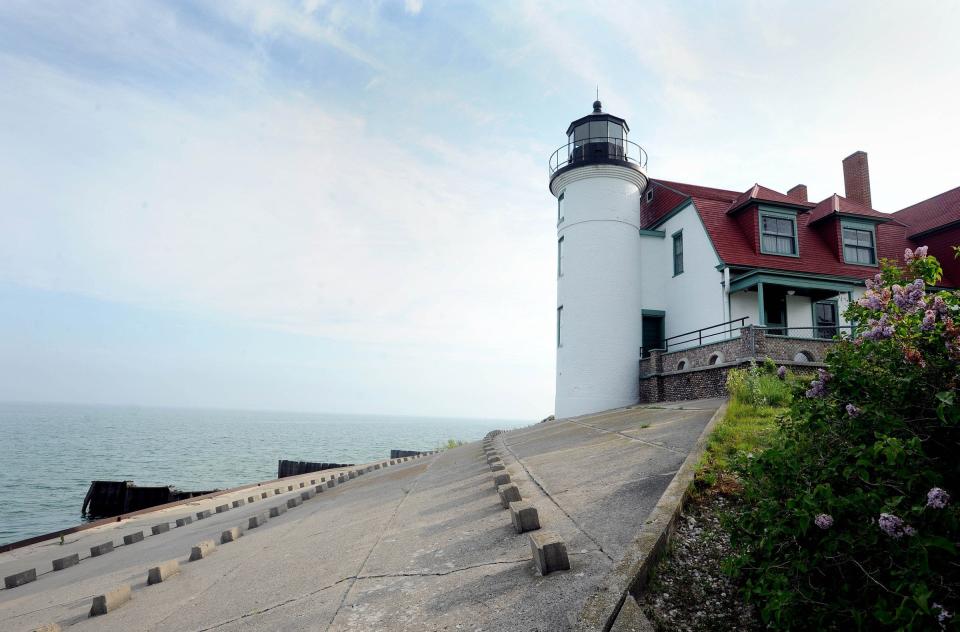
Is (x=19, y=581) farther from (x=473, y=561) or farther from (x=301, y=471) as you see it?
(x=301, y=471)

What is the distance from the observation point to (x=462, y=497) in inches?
316

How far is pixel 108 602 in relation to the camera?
20.5 feet

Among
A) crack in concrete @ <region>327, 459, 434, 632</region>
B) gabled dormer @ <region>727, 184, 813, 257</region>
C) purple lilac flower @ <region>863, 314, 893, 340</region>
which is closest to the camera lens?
purple lilac flower @ <region>863, 314, 893, 340</region>

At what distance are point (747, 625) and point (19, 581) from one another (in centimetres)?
1248

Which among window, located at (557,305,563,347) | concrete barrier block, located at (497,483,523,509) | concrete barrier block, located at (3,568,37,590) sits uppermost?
window, located at (557,305,563,347)

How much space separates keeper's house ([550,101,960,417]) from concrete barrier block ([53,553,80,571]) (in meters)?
17.0

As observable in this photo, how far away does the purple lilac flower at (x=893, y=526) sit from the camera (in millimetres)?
2719

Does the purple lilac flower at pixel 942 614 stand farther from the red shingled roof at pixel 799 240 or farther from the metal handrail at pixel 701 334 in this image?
the red shingled roof at pixel 799 240

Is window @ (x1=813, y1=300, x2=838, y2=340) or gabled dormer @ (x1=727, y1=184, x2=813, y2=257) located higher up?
gabled dormer @ (x1=727, y1=184, x2=813, y2=257)

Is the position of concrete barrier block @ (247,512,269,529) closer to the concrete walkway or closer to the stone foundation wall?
the concrete walkway

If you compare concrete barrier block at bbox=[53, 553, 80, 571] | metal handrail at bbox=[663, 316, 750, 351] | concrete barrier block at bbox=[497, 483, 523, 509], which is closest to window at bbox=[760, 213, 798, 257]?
metal handrail at bbox=[663, 316, 750, 351]

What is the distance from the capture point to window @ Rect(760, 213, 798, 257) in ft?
71.6

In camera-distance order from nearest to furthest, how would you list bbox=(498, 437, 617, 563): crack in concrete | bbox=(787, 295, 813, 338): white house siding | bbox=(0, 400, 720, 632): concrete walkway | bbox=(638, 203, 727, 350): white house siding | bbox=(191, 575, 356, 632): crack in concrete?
bbox=(0, 400, 720, 632): concrete walkway
bbox=(498, 437, 617, 563): crack in concrete
bbox=(191, 575, 356, 632): crack in concrete
bbox=(638, 203, 727, 350): white house siding
bbox=(787, 295, 813, 338): white house siding

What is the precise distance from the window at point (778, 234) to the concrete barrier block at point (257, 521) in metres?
19.6
